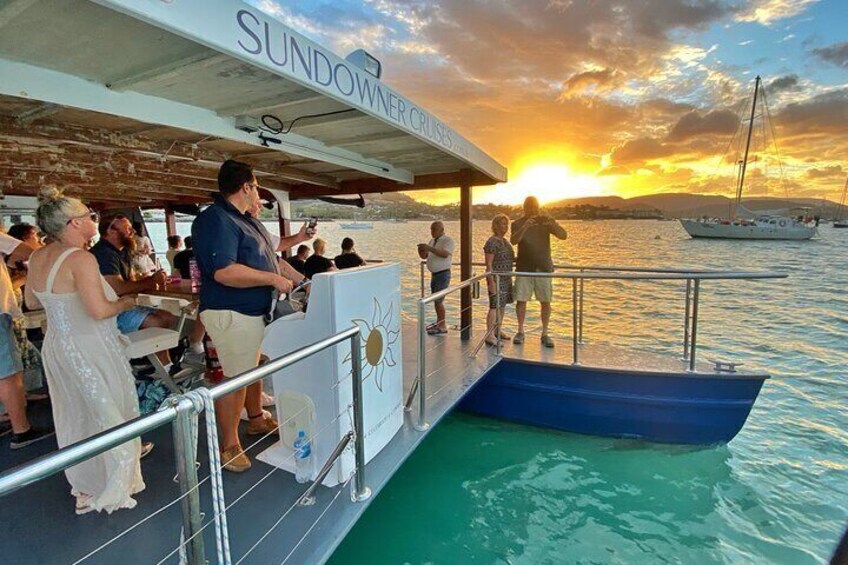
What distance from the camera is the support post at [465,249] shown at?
5.14 meters

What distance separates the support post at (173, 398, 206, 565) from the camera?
3.45 ft

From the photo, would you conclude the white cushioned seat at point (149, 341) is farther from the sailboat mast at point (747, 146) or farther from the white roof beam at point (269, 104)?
the sailboat mast at point (747, 146)

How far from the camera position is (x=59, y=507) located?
2066mm

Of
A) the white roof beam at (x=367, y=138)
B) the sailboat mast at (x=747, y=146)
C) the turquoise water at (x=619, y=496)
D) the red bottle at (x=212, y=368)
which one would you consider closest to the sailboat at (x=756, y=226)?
the sailboat mast at (x=747, y=146)

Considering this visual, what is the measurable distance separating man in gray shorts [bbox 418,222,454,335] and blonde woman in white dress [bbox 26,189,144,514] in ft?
12.2

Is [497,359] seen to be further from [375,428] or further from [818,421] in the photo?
[818,421]

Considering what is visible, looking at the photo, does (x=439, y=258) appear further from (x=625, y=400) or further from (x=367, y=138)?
(x=625, y=400)

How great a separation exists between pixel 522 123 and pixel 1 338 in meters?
8.14

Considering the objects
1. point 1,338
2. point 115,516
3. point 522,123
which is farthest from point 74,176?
point 522,123

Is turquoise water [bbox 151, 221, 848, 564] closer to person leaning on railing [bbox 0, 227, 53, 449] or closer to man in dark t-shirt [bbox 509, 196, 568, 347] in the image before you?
man in dark t-shirt [bbox 509, 196, 568, 347]

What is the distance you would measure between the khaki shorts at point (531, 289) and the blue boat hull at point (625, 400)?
0.87 metres

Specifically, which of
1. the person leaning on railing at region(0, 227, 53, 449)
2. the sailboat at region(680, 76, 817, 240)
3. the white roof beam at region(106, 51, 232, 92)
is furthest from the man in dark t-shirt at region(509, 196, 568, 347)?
the sailboat at region(680, 76, 817, 240)

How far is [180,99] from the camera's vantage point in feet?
8.12

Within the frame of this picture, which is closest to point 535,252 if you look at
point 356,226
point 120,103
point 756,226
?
point 120,103
